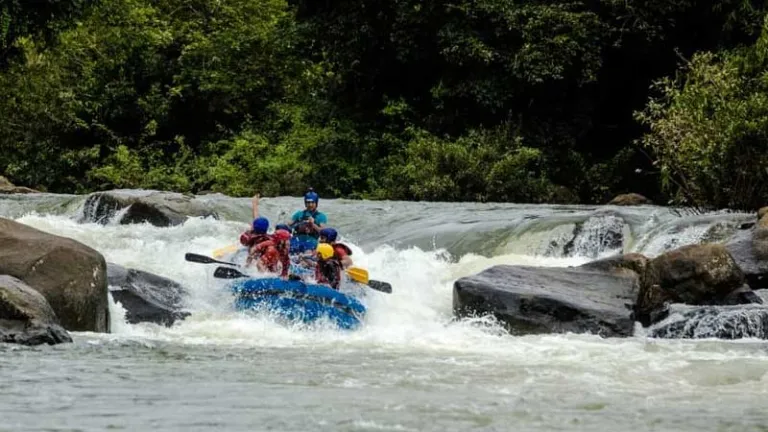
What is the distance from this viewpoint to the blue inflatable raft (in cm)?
1093

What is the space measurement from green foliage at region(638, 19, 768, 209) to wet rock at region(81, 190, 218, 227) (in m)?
7.32

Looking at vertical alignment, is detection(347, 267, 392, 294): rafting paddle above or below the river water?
above

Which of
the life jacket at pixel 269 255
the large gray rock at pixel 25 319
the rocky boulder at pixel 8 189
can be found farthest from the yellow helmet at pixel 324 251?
the rocky boulder at pixel 8 189

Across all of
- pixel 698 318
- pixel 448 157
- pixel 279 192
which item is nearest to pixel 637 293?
pixel 698 318

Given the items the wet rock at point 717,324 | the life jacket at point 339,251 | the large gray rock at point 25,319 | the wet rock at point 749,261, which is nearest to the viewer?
the large gray rock at point 25,319

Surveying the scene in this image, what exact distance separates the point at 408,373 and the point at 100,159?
79.4ft

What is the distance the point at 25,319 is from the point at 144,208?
8.75 m

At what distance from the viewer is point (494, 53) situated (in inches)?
997

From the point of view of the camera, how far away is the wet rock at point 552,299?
11047mm

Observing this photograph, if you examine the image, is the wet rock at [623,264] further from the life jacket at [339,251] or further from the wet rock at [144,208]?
the wet rock at [144,208]

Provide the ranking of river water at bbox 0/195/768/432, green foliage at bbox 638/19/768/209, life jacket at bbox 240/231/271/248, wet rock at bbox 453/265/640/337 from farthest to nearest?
green foliage at bbox 638/19/768/209
life jacket at bbox 240/231/271/248
wet rock at bbox 453/265/640/337
river water at bbox 0/195/768/432

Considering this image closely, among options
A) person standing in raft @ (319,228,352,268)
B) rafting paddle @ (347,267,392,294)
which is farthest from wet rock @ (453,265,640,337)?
person standing in raft @ (319,228,352,268)

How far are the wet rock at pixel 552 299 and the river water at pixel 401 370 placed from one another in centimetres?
22

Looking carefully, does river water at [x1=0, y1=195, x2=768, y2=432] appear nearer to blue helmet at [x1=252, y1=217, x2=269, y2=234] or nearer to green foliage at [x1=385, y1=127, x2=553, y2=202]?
blue helmet at [x1=252, y1=217, x2=269, y2=234]
